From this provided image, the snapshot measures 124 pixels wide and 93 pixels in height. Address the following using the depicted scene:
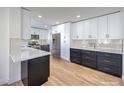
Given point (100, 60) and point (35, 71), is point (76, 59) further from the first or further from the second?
point (35, 71)

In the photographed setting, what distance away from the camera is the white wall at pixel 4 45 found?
2717 mm

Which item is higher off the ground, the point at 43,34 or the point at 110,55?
the point at 43,34

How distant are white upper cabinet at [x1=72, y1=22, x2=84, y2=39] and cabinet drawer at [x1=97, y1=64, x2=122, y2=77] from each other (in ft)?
6.44

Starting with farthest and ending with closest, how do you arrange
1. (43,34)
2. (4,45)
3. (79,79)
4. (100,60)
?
(43,34) < (100,60) < (79,79) < (4,45)

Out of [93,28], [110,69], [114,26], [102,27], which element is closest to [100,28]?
[102,27]

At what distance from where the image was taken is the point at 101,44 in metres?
4.79

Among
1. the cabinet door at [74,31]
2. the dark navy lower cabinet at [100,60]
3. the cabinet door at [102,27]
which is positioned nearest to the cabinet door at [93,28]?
the cabinet door at [102,27]

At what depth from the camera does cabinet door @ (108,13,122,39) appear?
12.4 feet

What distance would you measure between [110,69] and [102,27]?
1738 millimetres

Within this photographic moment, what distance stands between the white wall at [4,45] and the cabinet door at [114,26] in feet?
11.8

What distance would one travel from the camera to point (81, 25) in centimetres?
545

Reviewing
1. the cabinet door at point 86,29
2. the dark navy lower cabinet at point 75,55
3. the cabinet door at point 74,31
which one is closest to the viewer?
the cabinet door at point 86,29

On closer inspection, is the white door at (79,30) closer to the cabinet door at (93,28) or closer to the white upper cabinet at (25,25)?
the cabinet door at (93,28)
